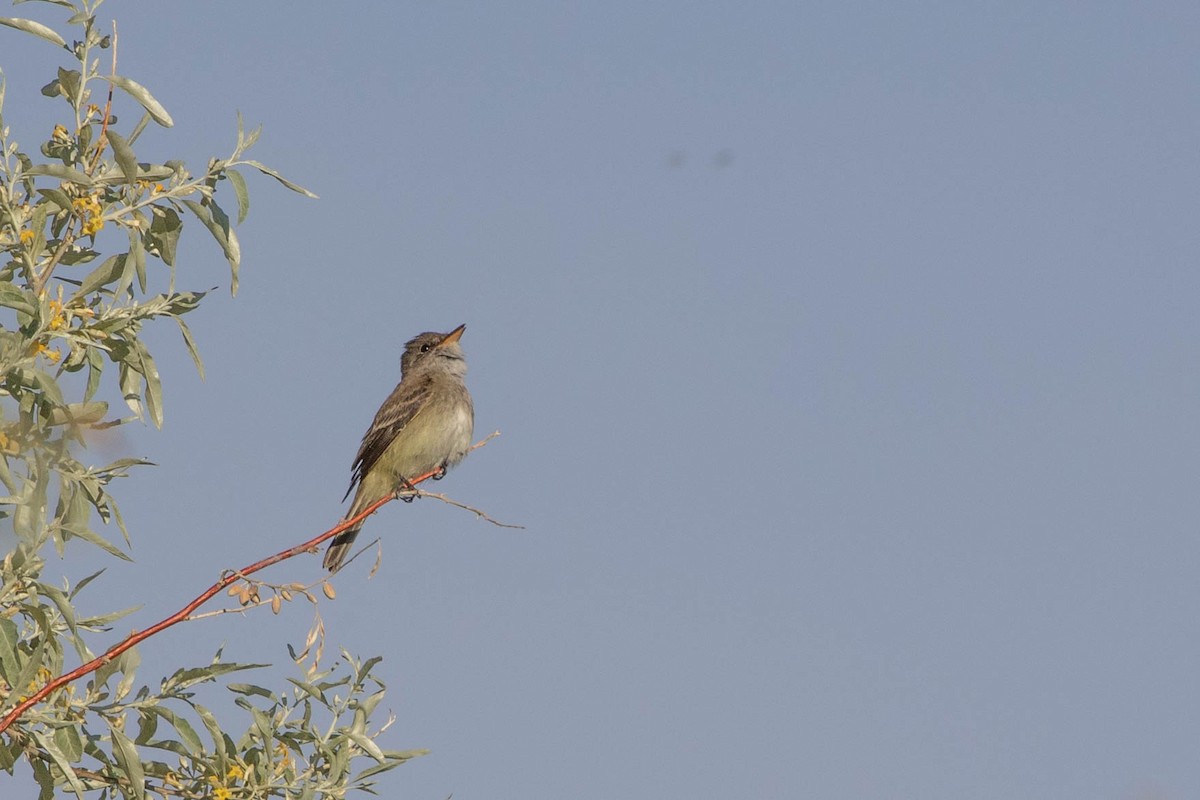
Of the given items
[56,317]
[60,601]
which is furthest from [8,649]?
[56,317]

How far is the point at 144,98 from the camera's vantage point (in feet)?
19.4

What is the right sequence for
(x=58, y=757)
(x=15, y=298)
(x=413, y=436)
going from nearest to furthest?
(x=15, y=298) → (x=58, y=757) → (x=413, y=436)

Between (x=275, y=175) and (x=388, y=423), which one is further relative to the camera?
(x=388, y=423)

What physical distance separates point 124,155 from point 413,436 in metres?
8.60

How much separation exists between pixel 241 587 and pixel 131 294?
4.12 ft

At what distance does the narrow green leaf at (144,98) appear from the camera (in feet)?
19.4

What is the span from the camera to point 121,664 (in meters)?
5.81

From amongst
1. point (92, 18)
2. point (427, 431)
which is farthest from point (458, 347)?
point (92, 18)

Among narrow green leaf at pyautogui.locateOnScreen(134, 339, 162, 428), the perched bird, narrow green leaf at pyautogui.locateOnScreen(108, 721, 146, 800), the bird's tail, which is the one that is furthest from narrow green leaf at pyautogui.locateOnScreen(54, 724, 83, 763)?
the perched bird

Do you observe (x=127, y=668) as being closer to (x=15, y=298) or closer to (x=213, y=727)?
(x=213, y=727)

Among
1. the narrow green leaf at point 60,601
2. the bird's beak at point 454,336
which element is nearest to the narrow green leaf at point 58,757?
the narrow green leaf at point 60,601

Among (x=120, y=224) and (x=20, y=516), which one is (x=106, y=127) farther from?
(x=20, y=516)

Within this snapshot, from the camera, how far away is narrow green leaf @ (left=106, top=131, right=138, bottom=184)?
18.8 feet

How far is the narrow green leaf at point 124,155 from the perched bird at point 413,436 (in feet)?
26.1
